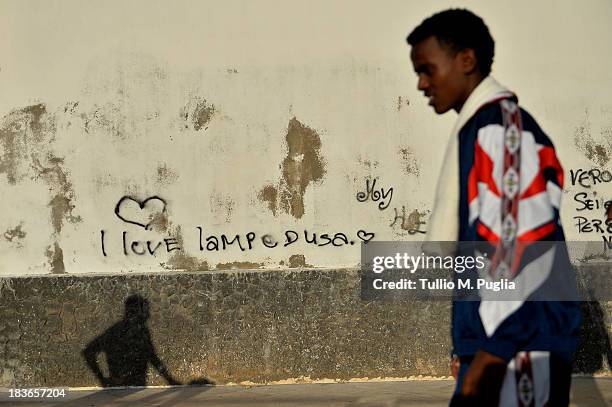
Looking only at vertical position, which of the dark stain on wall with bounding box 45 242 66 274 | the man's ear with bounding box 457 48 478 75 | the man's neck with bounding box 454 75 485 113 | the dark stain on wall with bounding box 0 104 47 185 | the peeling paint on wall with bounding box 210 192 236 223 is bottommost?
the dark stain on wall with bounding box 45 242 66 274

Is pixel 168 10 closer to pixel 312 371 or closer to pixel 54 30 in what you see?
pixel 54 30

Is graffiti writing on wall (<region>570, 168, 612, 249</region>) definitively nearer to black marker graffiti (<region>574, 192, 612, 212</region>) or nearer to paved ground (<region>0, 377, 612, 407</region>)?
black marker graffiti (<region>574, 192, 612, 212</region>)

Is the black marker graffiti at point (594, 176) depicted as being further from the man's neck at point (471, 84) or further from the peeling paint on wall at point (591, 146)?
the man's neck at point (471, 84)

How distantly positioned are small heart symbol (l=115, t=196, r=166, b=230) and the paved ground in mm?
1516

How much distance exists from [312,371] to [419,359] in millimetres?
952

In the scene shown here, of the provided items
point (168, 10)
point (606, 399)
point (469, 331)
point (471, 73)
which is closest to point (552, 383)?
point (469, 331)

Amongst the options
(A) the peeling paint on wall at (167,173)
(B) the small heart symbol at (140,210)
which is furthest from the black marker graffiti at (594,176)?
(B) the small heart symbol at (140,210)

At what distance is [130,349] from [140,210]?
125 cm

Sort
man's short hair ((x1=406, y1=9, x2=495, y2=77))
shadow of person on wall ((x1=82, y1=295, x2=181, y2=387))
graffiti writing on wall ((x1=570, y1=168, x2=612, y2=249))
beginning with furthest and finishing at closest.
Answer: graffiti writing on wall ((x1=570, y1=168, x2=612, y2=249))
shadow of person on wall ((x1=82, y1=295, x2=181, y2=387))
man's short hair ((x1=406, y1=9, x2=495, y2=77))

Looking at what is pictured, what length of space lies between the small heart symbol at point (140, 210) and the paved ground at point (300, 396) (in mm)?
1516

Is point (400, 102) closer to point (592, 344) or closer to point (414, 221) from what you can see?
point (414, 221)

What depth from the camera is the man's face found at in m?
2.51

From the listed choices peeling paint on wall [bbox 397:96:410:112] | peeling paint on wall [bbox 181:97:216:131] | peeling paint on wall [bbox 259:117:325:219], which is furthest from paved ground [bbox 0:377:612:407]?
peeling paint on wall [bbox 397:96:410:112]

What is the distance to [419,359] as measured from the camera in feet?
30.9
